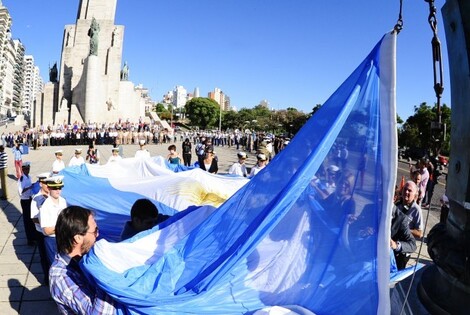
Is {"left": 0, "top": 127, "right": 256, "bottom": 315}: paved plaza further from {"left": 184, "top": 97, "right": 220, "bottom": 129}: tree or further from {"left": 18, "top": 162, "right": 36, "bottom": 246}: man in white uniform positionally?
{"left": 184, "top": 97, "right": 220, "bottom": 129}: tree

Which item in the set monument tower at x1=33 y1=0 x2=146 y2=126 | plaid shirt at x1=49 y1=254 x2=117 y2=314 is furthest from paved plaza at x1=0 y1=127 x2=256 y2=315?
monument tower at x1=33 y1=0 x2=146 y2=126

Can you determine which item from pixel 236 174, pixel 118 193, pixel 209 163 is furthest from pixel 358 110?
pixel 209 163

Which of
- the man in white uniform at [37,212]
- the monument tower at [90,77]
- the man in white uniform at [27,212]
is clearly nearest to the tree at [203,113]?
the monument tower at [90,77]

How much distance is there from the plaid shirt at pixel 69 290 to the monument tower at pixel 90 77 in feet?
120

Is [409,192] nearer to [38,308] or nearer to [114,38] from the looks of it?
[38,308]

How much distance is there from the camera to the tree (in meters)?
102

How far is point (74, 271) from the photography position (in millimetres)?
2623

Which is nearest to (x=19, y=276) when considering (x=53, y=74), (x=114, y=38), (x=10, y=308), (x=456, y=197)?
(x=10, y=308)

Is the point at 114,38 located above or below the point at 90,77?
above

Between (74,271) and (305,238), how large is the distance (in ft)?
5.50

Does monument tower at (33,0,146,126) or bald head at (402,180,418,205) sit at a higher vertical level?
monument tower at (33,0,146,126)

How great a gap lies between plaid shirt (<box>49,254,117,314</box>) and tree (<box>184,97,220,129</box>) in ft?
326

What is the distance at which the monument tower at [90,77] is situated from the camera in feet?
121

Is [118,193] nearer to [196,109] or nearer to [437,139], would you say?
[437,139]
